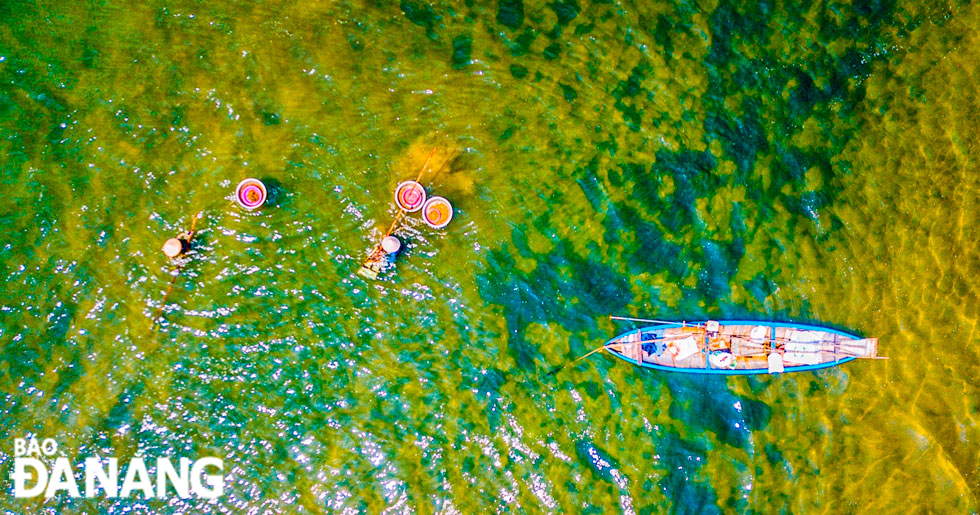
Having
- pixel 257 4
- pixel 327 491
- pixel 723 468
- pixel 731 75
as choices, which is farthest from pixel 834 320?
pixel 257 4

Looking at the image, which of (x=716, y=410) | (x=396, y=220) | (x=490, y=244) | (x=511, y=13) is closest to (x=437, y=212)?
(x=396, y=220)

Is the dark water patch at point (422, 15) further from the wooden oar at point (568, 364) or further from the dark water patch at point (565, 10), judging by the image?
the wooden oar at point (568, 364)

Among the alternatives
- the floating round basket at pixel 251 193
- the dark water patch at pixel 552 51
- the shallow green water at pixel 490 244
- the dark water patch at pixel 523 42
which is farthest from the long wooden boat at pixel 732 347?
the floating round basket at pixel 251 193

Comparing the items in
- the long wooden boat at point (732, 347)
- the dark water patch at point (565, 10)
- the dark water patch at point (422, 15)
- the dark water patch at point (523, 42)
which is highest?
the dark water patch at point (565, 10)

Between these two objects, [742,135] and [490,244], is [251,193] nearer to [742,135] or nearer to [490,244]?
[490,244]

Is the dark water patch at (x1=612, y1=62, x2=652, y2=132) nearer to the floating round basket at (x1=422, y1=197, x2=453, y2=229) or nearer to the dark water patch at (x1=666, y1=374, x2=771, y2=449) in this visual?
the floating round basket at (x1=422, y1=197, x2=453, y2=229)

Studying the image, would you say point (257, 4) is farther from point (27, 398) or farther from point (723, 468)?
point (723, 468)

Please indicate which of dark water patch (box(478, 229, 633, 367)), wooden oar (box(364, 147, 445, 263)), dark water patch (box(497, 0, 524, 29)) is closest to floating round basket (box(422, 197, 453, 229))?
wooden oar (box(364, 147, 445, 263))

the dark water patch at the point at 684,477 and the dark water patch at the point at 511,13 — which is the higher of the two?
the dark water patch at the point at 511,13
